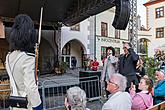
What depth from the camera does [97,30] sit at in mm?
22734

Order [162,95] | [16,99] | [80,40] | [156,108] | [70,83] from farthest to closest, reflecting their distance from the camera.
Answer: [80,40] → [70,83] → [162,95] → [156,108] → [16,99]

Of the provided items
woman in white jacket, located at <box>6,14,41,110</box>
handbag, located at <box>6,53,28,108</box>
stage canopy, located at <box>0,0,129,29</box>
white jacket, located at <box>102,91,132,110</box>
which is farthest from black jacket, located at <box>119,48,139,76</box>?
stage canopy, located at <box>0,0,129,29</box>

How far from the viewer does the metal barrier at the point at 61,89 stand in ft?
20.5

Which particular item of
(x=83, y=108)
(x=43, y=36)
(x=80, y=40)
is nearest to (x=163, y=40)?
(x=80, y=40)

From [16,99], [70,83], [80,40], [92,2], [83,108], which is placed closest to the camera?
[16,99]

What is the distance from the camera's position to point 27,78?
2.19 m

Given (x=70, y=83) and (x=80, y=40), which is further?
(x=80, y=40)

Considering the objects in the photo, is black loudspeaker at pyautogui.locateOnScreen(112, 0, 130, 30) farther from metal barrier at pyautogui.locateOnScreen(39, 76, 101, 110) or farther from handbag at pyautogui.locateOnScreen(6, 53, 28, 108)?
handbag at pyautogui.locateOnScreen(6, 53, 28, 108)

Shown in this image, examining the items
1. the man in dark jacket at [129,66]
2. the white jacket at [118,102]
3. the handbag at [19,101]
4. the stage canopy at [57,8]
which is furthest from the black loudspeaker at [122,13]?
the handbag at [19,101]

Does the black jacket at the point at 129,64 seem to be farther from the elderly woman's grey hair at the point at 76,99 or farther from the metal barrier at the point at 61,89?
the elderly woman's grey hair at the point at 76,99

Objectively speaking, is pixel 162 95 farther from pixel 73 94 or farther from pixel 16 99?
pixel 16 99

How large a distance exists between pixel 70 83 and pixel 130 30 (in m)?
4.12

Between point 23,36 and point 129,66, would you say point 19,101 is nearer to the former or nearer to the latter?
point 23,36

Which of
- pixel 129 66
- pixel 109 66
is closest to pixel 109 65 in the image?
pixel 109 66
